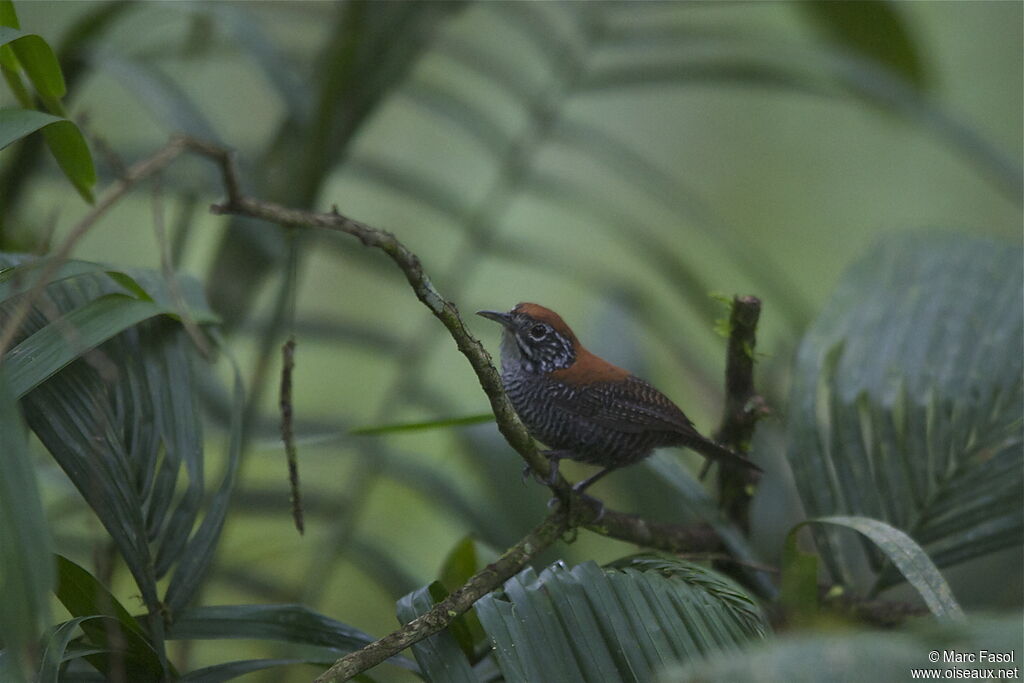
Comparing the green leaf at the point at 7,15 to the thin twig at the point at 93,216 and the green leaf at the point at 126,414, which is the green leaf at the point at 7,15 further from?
the thin twig at the point at 93,216

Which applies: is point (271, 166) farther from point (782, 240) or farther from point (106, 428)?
point (782, 240)

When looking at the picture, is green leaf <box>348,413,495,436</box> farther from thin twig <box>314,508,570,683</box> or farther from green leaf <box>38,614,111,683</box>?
green leaf <box>38,614,111,683</box>

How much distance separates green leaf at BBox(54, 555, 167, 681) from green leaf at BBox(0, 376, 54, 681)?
0.91 ft

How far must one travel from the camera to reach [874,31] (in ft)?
10.7

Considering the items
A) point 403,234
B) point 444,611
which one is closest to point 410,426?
point 444,611

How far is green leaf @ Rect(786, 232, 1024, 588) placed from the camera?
2154mm

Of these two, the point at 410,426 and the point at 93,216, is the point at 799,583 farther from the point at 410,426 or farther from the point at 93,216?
the point at 93,216

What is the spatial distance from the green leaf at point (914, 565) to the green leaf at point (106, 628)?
130 cm

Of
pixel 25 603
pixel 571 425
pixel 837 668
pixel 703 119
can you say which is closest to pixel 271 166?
pixel 571 425

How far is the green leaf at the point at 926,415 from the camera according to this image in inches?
84.8

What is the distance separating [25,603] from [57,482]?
140 centimetres

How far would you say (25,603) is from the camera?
106 cm

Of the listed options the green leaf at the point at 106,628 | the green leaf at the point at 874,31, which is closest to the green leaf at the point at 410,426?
the green leaf at the point at 106,628

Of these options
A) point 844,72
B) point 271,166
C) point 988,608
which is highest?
point 271,166
